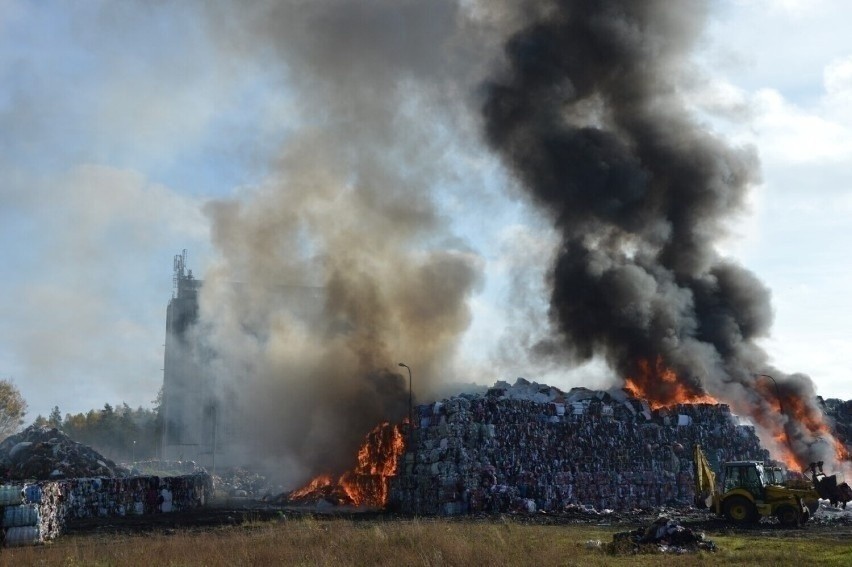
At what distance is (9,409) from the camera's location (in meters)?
87.8

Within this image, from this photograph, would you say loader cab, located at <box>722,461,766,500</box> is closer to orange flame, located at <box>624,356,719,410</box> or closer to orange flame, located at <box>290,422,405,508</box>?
orange flame, located at <box>624,356,719,410</box>

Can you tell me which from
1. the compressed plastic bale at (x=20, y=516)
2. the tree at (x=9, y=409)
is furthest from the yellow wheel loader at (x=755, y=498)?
the tree at (x=9, y=409)

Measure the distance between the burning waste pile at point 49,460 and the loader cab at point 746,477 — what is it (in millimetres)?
36078

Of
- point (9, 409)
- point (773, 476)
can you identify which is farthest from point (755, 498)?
point (9, 409)

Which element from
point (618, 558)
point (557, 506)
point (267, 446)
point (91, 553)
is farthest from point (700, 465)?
point (267, 446)

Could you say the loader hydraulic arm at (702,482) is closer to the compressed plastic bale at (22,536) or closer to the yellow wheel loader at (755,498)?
the yellow wheel loader at (755,498)

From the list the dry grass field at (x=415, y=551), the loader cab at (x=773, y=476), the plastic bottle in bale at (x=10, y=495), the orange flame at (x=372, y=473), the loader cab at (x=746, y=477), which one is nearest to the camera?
the dry grass field at (x=415, y=551)

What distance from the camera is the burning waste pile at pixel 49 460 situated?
4191cm

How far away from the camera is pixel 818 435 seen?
142 ft

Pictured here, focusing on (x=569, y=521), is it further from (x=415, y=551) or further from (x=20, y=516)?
(x=20, y=516)

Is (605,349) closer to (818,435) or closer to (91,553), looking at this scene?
(818,435)

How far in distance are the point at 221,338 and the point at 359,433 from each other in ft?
115

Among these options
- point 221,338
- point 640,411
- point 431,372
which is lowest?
point 640,411

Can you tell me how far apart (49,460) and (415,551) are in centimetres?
3438
